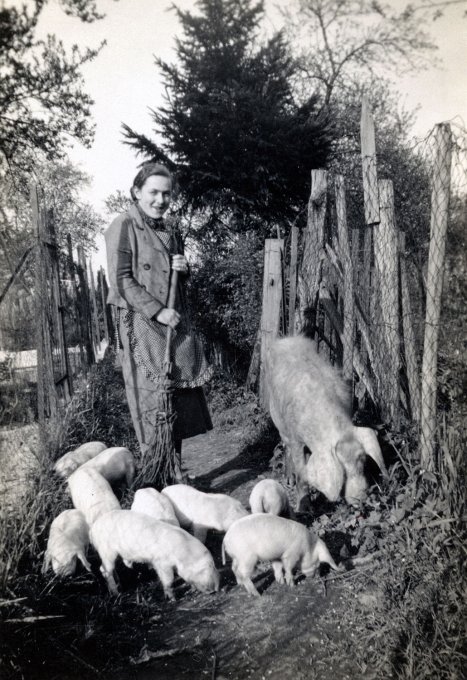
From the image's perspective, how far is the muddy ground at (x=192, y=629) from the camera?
91.5 inches

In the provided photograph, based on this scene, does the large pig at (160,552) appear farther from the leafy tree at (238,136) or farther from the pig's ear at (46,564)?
the leafy tree at (238,136)

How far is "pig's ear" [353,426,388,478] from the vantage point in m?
3.58

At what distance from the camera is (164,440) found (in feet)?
13.8

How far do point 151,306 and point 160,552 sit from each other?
1.83 meters

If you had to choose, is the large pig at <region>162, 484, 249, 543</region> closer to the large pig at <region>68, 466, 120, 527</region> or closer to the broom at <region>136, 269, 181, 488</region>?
the large pig at <region>68, 466, 120, 527</region>

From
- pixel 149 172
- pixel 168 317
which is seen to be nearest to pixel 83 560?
pixel 168 317

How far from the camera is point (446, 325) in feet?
10.7

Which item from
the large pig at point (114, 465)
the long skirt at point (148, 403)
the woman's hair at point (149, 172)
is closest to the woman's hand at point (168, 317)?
the long skirt at point (148, 403)

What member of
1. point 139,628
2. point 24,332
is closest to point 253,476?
point 139,628

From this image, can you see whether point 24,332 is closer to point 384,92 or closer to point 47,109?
point 47,109

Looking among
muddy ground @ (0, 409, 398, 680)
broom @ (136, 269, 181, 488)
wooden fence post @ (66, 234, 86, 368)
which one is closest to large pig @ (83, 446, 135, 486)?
broom @ (136, 269, 181, 488)

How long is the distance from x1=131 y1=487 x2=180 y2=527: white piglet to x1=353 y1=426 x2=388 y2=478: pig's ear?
143 cm

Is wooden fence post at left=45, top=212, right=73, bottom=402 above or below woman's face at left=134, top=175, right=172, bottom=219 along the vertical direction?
below

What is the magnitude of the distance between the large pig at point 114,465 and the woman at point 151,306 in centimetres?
18
